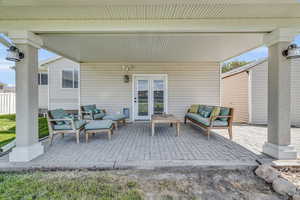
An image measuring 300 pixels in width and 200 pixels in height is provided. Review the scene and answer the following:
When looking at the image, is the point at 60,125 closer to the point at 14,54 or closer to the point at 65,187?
the point at 14,54

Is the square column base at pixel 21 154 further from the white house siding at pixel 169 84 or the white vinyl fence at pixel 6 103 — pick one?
the white vinyl fence at pixel 6 103

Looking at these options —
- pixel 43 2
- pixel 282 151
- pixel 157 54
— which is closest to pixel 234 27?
pixel 282 151

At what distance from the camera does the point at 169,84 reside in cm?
659

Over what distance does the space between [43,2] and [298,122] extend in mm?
9006

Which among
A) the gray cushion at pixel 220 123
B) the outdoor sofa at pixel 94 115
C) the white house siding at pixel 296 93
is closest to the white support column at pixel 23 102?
the outdoor sofa at pixel 94 115

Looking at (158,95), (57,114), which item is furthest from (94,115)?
(158,95)

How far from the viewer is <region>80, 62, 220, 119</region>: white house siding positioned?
6.55 meters

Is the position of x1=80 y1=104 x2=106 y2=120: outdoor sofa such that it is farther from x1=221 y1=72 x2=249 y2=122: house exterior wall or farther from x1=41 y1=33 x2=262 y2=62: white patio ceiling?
x1=221 y1=72 x2=249 y2=122: house exterior wall

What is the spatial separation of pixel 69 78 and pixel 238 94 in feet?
29.7

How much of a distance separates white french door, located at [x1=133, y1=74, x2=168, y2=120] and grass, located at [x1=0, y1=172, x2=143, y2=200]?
4.39 metres

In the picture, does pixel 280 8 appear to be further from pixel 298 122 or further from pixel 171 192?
pixel 298 122

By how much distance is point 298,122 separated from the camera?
19.9 feet

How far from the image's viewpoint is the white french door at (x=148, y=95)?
6645 millimetres

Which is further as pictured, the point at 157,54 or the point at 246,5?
the point at 157,54
